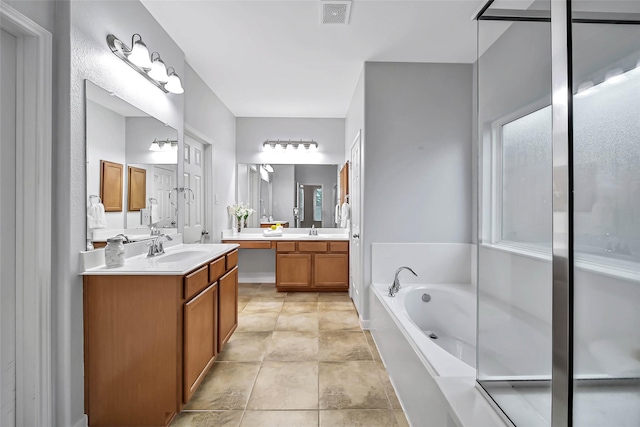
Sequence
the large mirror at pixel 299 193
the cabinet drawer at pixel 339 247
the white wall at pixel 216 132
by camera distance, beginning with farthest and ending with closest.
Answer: the large mirror at pixel 299 193, the cabinet drawer at pixel 339 247, the white wall at pixel 216 132

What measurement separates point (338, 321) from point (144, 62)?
108 inches

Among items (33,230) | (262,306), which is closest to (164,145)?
(33,230)

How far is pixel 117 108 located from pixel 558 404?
7.97 ft

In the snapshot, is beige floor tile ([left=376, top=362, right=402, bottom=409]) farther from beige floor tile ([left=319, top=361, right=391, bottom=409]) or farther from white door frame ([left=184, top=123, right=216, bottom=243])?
white door frame ([left=184, top=123, right=216, bottom=243])

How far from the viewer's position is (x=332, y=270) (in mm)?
4270

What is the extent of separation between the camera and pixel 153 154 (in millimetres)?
2324

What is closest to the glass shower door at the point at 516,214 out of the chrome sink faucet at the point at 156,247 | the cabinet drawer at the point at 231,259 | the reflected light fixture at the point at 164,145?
the cabinet drawer at the point at 231,259

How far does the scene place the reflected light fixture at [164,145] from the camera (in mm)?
2320

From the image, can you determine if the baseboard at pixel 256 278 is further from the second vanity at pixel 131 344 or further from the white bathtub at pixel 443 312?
the second vanity at pixel 131 344

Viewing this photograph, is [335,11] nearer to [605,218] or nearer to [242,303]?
[605,218]

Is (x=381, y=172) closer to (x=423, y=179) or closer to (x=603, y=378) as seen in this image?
(x=423, y=179)

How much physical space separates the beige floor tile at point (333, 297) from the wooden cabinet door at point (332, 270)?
0.11 meters

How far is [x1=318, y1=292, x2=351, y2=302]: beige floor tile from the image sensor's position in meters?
4.00

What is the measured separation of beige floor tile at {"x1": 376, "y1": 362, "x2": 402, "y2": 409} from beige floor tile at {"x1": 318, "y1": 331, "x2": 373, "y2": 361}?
0.17 meters
